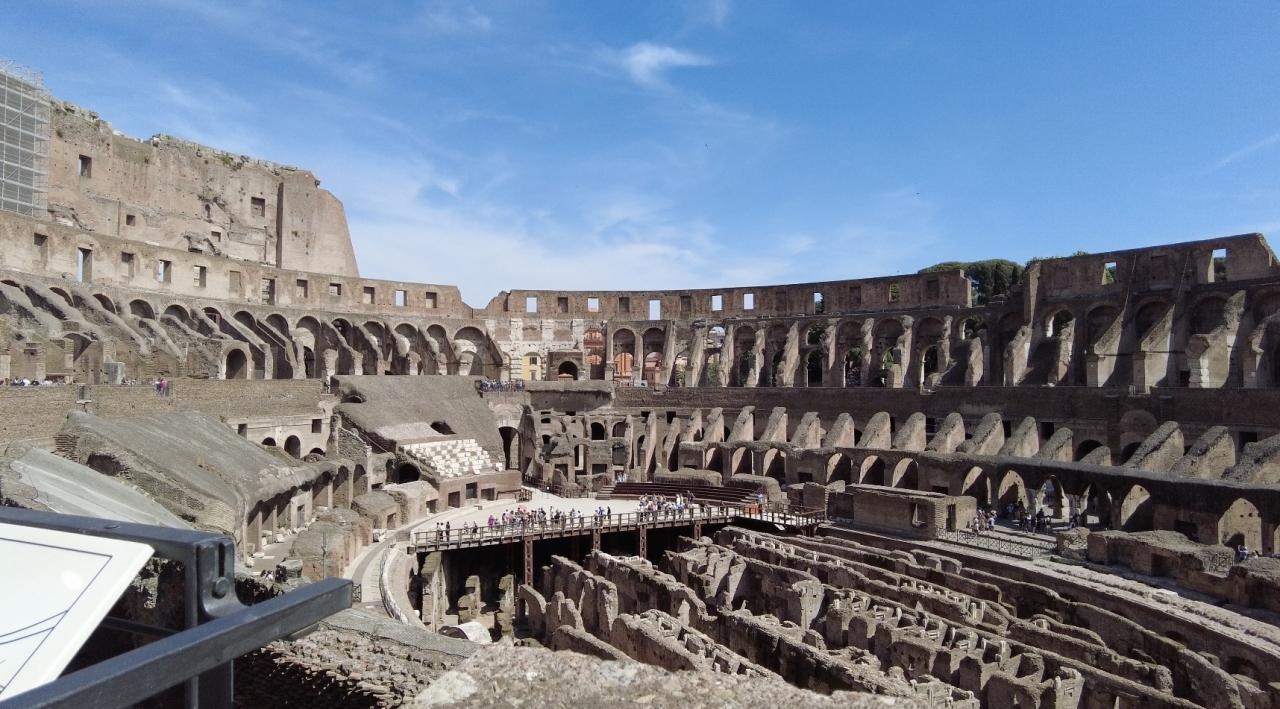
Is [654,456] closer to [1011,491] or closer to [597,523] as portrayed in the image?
[597,523]

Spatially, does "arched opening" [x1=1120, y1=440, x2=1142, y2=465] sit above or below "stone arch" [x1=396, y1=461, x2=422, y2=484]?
above

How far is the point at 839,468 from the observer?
34344 millimetres

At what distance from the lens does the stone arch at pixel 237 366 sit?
34500mm

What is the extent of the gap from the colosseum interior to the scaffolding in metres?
0.38

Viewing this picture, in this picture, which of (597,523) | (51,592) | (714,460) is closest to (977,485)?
(714,460)

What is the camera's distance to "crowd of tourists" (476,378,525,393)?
41.7 m

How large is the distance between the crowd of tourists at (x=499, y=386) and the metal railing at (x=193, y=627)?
1506 inches

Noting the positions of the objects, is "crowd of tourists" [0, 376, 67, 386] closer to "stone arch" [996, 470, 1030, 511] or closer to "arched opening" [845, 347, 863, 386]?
"stone arch" [996, 470, 1030, 511]

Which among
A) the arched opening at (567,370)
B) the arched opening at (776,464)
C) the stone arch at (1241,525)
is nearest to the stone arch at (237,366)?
the arched opening at (567,370)

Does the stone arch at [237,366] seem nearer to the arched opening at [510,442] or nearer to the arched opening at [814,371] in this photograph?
the arched opening at [510,442]

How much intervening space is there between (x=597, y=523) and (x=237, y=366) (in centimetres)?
1909

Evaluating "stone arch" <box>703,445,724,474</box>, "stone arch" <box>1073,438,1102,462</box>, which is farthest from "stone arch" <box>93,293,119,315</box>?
"stone arch" <box>1073,438,1102,462</box>

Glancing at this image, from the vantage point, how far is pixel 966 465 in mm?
28531

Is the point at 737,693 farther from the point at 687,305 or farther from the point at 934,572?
the point at 687,305
